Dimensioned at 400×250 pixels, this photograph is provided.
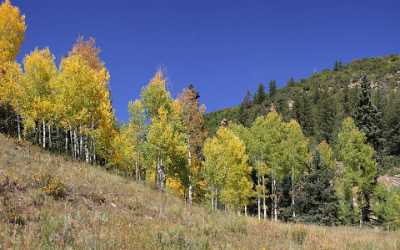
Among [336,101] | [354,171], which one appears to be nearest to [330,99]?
[336,101]

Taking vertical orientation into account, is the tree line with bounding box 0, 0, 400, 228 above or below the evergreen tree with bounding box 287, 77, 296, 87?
below

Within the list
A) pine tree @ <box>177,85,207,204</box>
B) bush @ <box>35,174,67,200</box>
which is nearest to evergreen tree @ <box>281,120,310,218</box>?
pine tree @ <box>177,85,207,204</box>

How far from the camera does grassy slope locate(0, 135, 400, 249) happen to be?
786 centimetres

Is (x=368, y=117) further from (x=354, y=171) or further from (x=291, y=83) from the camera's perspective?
(x=291, y=83)

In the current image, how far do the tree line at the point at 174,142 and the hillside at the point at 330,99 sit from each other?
35496 mm

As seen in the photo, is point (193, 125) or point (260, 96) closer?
point (193, 125)

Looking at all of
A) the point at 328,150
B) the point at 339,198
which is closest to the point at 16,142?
the point at 339,198

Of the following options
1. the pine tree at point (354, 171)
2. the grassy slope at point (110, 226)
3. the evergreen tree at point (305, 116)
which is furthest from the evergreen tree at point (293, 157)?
the evergreen tree at point (305, 116)

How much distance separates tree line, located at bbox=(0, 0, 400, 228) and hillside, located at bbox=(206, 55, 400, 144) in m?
35.5

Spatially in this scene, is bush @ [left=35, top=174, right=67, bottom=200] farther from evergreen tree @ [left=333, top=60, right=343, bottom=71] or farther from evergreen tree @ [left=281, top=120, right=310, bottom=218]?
evergreen tree @ [left=333, top=60, right=343, bottom=71]

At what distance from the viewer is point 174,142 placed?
32.5 metres

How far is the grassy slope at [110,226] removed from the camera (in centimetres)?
786

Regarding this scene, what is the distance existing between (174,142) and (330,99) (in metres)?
63.2

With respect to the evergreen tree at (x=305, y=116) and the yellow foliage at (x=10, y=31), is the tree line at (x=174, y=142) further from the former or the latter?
the evergreen tree at (x=305, y=116)
